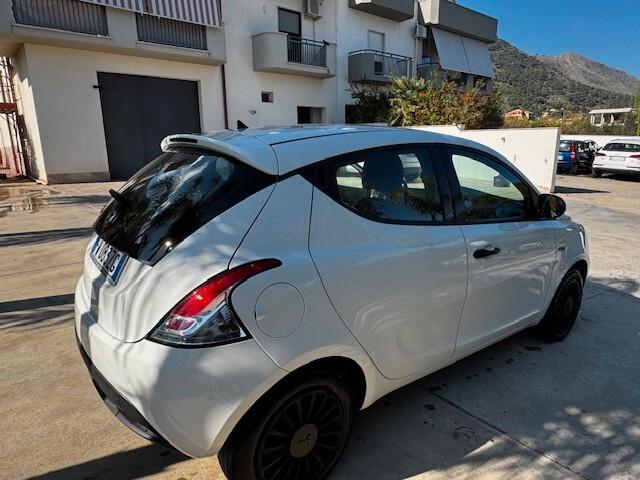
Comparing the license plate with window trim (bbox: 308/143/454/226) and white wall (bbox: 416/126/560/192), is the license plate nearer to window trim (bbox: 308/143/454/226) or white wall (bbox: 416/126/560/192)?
window trim (bbox: 308/143/454/226)

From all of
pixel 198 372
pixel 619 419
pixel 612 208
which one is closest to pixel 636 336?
pixel 619 419

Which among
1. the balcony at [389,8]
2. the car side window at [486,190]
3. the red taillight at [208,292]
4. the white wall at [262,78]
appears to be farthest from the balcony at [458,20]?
the red taillight at [208,292]

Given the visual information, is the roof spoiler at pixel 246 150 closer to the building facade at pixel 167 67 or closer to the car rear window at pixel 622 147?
the building facade at pixel 167 67

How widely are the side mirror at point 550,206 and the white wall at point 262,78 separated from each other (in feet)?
49.9

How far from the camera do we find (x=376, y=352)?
2102 millimetres

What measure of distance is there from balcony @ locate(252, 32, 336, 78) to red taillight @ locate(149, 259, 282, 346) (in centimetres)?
1696

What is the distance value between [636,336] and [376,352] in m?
2.99

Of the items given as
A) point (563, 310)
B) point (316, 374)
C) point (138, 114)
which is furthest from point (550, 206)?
point (138, 114)

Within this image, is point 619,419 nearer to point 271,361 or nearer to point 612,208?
point 271,361

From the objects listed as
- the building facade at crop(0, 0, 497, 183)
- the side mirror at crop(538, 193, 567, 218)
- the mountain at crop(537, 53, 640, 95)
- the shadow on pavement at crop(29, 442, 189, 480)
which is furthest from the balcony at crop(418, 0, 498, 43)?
the mountain at crop(537, 53, 640, 95)

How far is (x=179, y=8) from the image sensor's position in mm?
14180

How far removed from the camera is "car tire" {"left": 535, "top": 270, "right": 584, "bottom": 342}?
3453mm

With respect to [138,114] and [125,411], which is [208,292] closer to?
[125,411]

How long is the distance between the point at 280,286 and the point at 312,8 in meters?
19.8
